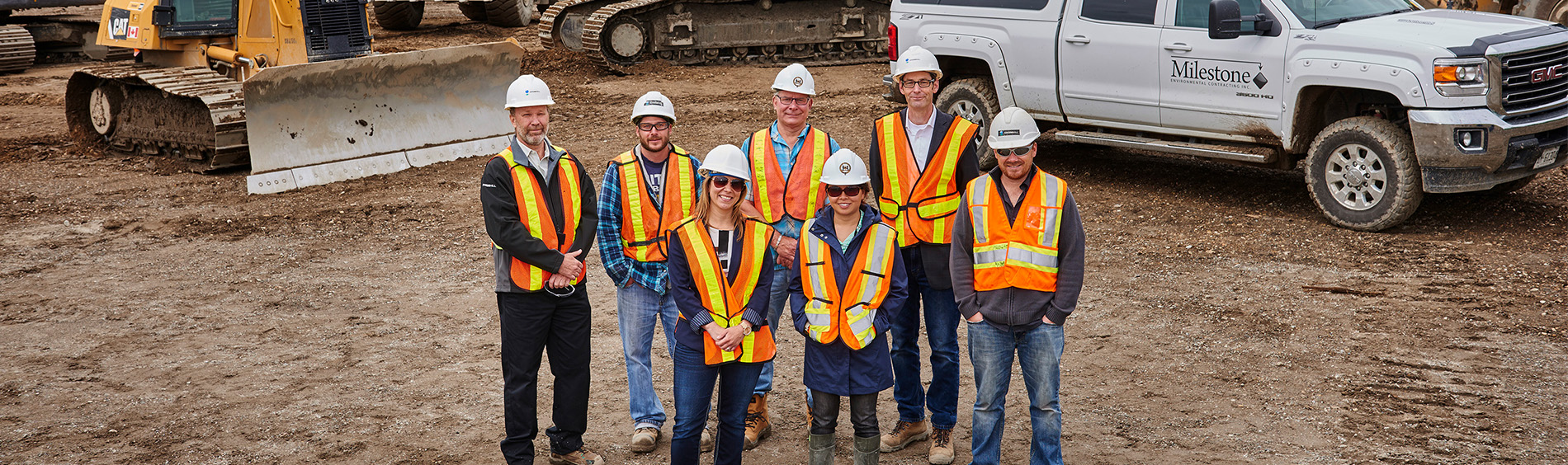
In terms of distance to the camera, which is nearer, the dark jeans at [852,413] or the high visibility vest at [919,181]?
the dark jeans at [852,413]

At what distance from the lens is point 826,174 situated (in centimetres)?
451

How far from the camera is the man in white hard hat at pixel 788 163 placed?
17.2 ft

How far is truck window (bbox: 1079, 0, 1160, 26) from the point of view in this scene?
9430mm

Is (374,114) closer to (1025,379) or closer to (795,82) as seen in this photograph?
(795,82)

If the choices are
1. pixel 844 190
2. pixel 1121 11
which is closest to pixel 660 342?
Result: pixel 844 190

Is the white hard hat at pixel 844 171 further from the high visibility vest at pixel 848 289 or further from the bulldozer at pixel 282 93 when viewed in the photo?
the bulldozer at pixel 282 93

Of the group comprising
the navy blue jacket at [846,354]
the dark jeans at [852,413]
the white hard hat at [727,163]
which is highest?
the white hard hat at [727,163]

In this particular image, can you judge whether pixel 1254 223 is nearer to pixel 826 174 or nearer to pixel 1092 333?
pixel 1092 333

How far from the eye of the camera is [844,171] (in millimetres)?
4473

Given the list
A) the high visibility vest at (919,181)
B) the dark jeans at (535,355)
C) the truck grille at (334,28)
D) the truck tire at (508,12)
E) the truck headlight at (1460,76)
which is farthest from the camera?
the truck tire at (508,12)

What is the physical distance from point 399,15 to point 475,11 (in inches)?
60.5

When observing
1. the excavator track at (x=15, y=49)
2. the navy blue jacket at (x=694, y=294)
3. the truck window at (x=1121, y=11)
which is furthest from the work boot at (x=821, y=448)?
the excavator track at (x=15, y=49)

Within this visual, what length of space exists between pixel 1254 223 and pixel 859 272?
5.50 metres

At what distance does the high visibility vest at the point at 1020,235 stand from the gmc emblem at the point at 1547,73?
5.28 meters
